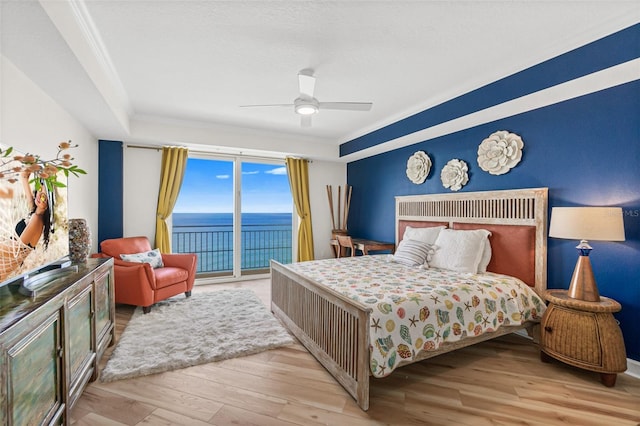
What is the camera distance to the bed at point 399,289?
1.96m

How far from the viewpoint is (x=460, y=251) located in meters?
3.08

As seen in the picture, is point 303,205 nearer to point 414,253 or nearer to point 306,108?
point 414,253

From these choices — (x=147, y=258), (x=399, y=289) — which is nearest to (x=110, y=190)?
(x=147, y=258)

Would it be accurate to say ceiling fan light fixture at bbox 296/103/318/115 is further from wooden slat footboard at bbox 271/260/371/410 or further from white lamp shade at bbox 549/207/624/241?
white lamp shade at bbox 549/207/624/241

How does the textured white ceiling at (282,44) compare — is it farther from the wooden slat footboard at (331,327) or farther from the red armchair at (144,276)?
the wooden slat footboard at (331,327)

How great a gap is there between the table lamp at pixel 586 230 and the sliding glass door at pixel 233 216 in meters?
4.38

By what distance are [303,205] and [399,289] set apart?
357 cm

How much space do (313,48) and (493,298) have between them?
8.69 feet

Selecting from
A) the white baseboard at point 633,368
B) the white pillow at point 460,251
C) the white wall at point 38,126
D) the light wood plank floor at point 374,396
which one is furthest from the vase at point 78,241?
the white baseboard at point 633,368

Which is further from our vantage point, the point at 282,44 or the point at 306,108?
the point at 306,108

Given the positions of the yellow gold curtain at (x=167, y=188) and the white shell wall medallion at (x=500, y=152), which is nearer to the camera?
the white shell wall medallion at (x=500, y=152)

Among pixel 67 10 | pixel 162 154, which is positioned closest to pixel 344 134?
pixel 162 154

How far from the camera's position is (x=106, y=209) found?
4.31m

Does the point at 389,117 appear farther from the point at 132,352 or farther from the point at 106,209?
the point at 106,209
